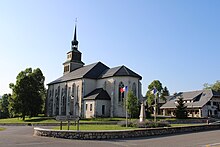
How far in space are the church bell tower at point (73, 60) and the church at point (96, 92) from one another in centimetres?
563

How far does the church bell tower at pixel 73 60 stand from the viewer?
62.5m

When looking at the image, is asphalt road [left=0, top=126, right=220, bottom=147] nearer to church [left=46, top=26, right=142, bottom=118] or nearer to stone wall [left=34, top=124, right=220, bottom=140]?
stone wall [left=34, top=124, right=220, bottom=140]

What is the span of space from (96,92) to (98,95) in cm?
255

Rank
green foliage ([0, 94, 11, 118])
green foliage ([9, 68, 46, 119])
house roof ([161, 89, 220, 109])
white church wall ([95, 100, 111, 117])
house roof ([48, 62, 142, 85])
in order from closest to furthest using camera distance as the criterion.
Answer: white church wall ([95, 100, 111, 117]), house roof ([48, 62, 142, 85]), green foliage ([9, 68, 46, 119]), house roof ([161, 89, 220, 109]), green foliage ([0, 94, 11, 118])

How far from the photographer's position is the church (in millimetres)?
44750

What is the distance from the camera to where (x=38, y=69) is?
63.2 m

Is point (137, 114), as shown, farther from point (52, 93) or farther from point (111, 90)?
point (52, 93)

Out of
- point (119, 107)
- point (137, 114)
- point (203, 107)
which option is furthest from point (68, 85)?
point (203, 107)

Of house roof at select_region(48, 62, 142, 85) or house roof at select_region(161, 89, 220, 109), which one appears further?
house roof at select_region(161, 89, 220, 109)

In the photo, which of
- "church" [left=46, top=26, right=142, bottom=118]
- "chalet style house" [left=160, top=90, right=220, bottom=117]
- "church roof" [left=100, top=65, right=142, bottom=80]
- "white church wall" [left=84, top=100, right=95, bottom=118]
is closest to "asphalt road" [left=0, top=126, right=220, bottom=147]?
"church" [left=46, top=26, right=142, bottom=118]

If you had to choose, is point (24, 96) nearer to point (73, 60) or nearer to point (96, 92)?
point (96, 92)

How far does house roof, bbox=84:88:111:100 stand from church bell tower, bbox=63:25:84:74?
16.3m

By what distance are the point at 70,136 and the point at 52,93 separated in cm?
4753

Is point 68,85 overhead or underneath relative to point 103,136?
overhead
